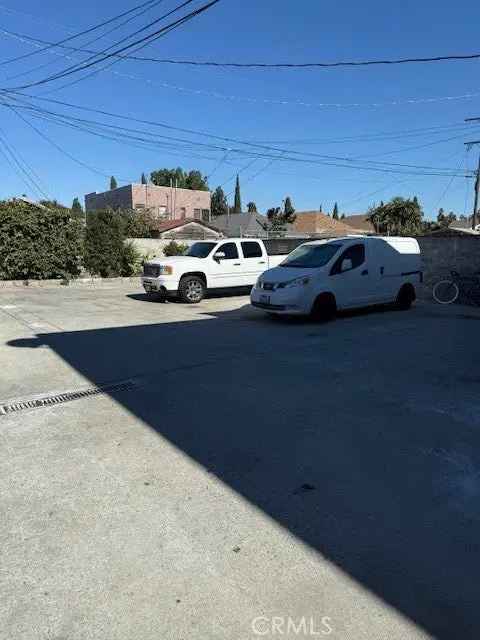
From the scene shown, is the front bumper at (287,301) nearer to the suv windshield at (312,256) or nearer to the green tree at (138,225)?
the suv windshield at (312,256)

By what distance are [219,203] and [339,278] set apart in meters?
81.9

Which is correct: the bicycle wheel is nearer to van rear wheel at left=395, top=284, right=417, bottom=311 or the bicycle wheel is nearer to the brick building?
van rear wheel at left=395, top=284, right=417, bottom=311

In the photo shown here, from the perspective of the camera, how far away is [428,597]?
234cm

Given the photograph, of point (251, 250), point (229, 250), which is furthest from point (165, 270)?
point (251, 250)

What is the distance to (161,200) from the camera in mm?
55875

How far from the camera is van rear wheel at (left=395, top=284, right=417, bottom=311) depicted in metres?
12.5

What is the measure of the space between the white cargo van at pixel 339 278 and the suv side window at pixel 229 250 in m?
3.06

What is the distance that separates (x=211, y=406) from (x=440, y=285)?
37.6 feet

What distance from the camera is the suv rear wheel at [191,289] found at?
1345 cm

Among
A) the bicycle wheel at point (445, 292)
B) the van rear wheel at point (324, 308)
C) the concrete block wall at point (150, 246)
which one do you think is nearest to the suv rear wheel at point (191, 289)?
the van rear wheel at point (324, 308)

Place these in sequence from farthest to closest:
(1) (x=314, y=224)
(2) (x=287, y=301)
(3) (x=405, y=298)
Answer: (1) (x=314, y=224) < (3) (x=405, y=298) < (2) (x=287, y=301)

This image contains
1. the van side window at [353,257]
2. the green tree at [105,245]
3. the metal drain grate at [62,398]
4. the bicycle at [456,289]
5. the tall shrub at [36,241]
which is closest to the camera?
the metal drain grate at [62,398]

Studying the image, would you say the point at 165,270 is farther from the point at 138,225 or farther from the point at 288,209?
the point at 288,209

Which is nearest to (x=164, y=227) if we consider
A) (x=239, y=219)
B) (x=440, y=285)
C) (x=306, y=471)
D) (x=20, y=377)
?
(x=239, y=219)
